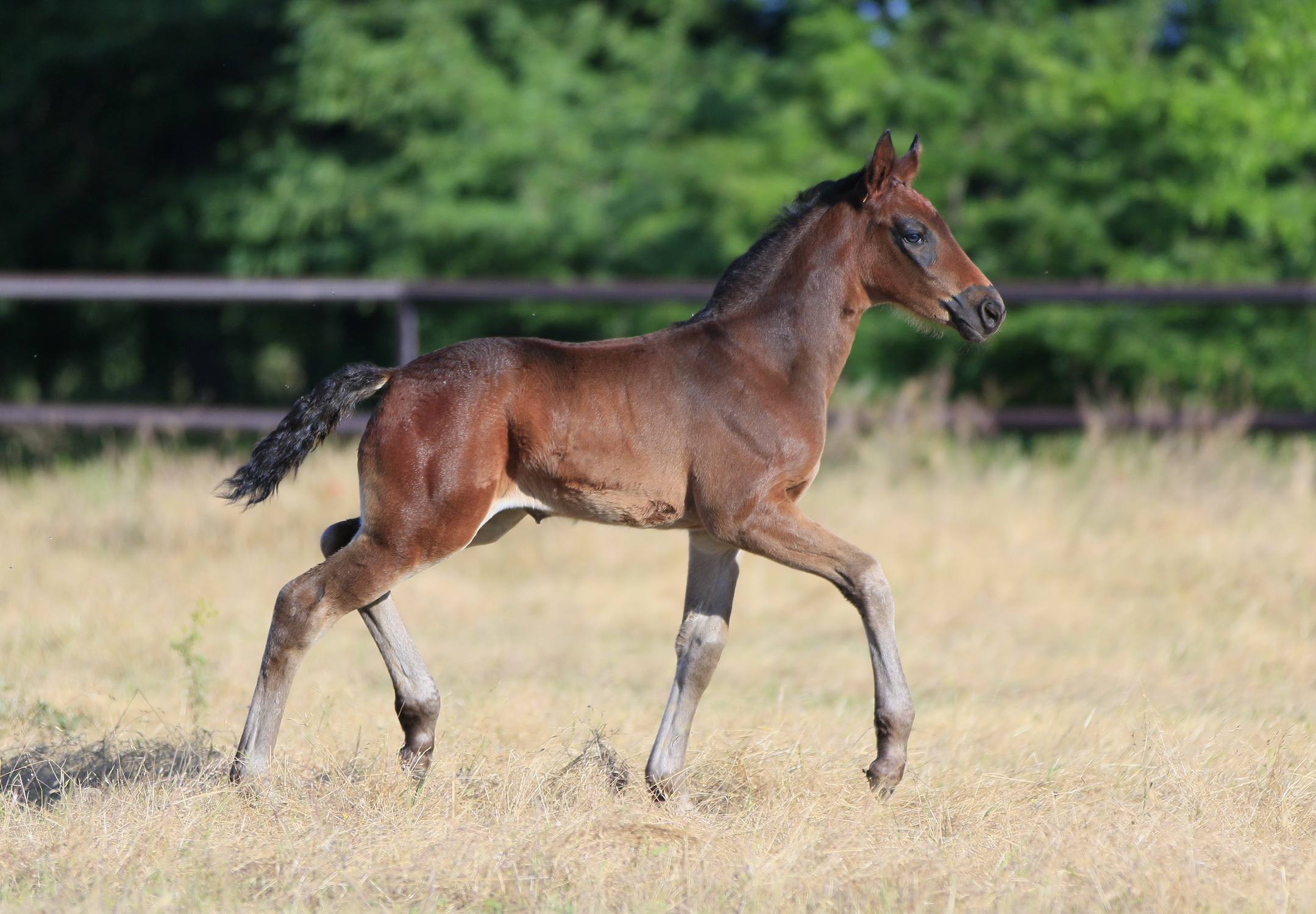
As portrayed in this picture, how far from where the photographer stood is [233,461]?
9.18m

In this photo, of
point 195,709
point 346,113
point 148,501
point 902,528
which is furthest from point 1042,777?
point 346,113

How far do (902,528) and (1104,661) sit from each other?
2046mm

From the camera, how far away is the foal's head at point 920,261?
407 centimetres

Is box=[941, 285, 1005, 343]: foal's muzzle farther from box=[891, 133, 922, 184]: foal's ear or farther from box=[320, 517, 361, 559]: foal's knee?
box=[320, 517, 361, 559]: foal's knee

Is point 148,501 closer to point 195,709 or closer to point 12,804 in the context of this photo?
point 195,709

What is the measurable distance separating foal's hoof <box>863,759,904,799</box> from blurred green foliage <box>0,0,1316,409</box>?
6680 mm

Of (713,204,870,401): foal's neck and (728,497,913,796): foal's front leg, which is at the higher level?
(713,204,870,401): foal's neck

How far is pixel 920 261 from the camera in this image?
4.07 m

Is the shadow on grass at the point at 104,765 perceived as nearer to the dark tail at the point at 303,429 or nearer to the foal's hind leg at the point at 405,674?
the foal's hind leg at the point at 405,674

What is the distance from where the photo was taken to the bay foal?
3.73 m

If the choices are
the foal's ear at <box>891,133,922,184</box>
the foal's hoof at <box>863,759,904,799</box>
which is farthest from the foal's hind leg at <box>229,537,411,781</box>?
the foal's ear at <box>891,133,922,184</box>

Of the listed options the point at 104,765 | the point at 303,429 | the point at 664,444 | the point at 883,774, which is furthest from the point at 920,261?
the point at 104,765

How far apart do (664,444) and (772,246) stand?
2.69ft

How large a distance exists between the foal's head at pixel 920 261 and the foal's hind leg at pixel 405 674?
6.04ft
